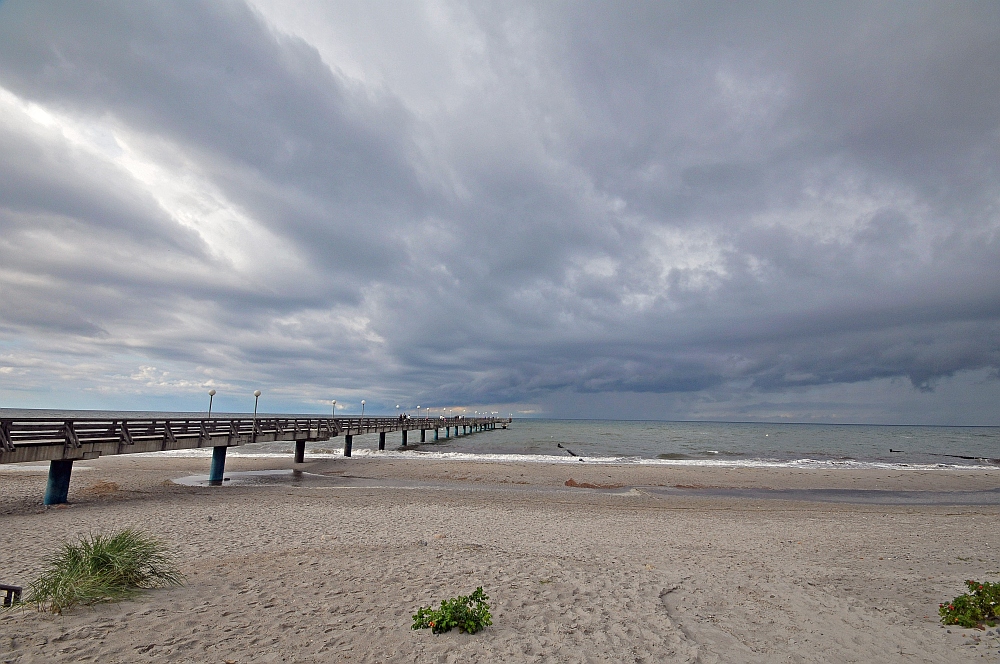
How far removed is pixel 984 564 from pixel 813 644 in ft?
24.7

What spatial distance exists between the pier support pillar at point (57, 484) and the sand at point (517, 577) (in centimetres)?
46

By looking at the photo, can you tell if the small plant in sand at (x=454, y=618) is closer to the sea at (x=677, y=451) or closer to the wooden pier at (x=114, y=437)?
the wooden pier at (x=114, y=437)

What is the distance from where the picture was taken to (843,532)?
13992 mm

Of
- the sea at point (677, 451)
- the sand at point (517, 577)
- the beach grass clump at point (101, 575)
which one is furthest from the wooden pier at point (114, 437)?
the sea at point (677, 451)

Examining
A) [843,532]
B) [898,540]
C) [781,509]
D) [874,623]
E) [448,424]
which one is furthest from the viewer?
[448,424]

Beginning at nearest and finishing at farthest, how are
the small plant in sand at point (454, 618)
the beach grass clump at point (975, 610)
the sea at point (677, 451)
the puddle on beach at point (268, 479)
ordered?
the small plant in sand at point (454, 618) < the beach grass clump at point (975, 610) < the puddle on beach at point (268, 479) < the sea at point (677, 451)

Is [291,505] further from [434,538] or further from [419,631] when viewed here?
[419,631]

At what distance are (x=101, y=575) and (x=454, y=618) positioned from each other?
4910 mm

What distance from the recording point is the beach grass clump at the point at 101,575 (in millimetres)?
6234

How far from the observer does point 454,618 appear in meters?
6.16

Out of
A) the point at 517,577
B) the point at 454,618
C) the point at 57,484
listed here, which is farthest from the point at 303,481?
the point at 454,618

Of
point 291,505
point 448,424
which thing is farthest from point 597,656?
point 448,424

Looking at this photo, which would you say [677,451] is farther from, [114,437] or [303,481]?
[114,437]

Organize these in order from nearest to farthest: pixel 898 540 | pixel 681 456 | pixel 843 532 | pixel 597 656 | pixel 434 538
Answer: pixel 597 656 → pixel 434 538 → pixel 898 540 → pixel 843 532 → pixel 681 456
